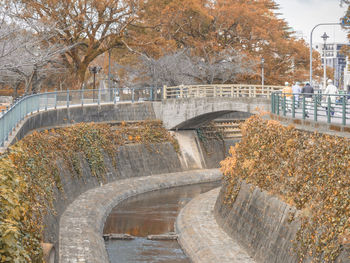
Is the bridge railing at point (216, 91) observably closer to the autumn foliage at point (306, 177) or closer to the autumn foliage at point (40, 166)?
the autumn foliage at point (40, 166)

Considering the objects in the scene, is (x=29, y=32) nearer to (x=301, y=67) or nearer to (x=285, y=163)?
(x=285, y=163)

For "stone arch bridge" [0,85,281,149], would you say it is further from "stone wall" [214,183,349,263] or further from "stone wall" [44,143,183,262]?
"stone wall" [214,183,349,263]

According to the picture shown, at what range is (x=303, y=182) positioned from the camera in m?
18.5

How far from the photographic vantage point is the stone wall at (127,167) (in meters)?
28.9

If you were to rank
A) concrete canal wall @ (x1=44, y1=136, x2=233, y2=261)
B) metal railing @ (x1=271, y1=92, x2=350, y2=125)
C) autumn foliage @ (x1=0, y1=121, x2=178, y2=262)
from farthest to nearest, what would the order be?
concrete canal wall @ (x1=44, y1=136, x2=233, y2=261) → metal railing @ (x1=271, y1=92, x2=350, y2=125) → autumn foliage @ (x1=0, y1=121, x2=178, y2=262)

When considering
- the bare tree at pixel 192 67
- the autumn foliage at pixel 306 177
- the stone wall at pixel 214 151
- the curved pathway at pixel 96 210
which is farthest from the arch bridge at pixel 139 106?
the curved pathway at pixel 96 210

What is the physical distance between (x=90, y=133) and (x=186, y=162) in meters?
10.3

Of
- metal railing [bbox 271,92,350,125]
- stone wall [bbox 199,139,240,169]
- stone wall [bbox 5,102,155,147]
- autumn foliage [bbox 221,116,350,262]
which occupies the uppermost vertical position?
metal railing [bbox 271,92,350,125]

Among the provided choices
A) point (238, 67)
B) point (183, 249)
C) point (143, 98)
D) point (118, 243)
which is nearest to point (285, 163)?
point (183, 249)

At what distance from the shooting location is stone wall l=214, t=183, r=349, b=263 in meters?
17.8

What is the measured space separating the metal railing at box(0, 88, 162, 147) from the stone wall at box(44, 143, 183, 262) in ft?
12.0

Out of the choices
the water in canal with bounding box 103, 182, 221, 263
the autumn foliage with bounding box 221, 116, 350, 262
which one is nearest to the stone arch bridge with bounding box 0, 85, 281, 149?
the water in canal with bounding box 103, 182, 221, 263

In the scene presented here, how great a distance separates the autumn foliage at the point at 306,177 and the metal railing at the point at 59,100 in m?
9.57

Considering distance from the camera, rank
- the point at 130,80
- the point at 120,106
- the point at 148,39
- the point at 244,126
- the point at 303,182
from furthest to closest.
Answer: the point at 130,80
the point at 148,39
the point at 120,106
the point at 244,126
the point at 303,182
